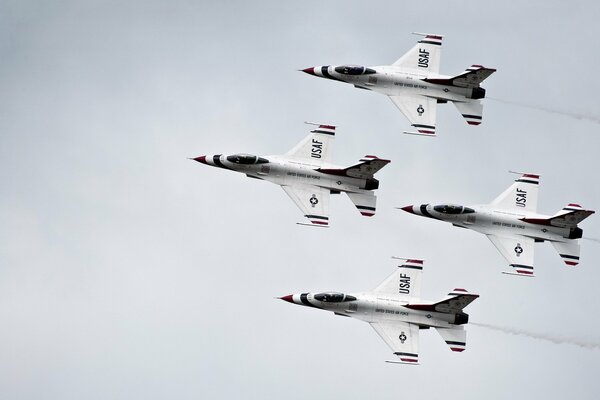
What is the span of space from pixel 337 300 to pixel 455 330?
595 centimetres

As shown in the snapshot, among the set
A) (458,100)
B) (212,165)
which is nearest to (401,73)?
(458,100)

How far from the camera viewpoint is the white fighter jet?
4237 inches

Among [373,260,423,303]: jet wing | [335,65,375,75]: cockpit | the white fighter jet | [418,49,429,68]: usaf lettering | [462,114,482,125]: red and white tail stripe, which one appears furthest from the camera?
[418,49,429,68]: usaf lettering

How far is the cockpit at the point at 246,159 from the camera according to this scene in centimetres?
11094

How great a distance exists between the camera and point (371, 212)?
11012 centimetres

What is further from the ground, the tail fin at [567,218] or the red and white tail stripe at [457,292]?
the tail fin at [567,218]

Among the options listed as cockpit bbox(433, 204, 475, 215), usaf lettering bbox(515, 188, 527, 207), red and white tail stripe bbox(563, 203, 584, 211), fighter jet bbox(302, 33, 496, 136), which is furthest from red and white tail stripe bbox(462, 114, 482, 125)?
red and white tail stripe bbox(563, 203, 584, 211)

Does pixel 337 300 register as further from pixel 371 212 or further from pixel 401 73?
pixel 401 73

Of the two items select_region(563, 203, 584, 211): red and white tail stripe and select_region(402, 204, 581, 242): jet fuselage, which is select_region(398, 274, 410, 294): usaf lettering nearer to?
select_region(402, 204, 581, 242): jet fuselage

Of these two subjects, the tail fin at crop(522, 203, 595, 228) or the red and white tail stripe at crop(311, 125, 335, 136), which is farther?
the red and white tail stripe at crop(311, 125, 335, 136)

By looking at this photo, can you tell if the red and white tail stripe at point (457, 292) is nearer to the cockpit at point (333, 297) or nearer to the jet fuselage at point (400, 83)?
the cockpit at point (333, 297)

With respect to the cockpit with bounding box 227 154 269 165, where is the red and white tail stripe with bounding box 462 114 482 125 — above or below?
above

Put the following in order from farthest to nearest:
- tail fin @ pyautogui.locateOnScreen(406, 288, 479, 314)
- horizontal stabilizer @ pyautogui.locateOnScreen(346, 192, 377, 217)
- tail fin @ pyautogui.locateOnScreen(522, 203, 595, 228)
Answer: horizontal stabilizer @ pyautogui.locateOnScreen(346, 192, 377, 217), tail fin @ pyautogui.locateOnScreen(522, 203, 595, 228), tail fin @ pyautogui.locateOnScreen(406, 288, 479, 314)

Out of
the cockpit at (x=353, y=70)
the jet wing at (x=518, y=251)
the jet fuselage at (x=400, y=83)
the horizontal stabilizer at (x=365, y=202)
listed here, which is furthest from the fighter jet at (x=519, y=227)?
the cockpit at (x=353, y=70)
